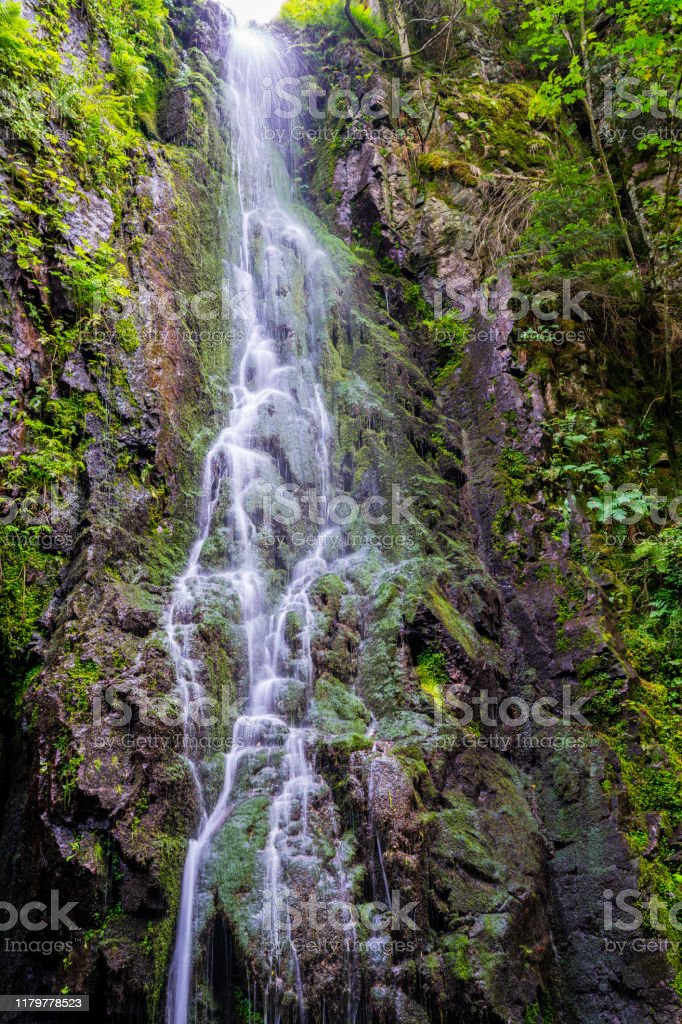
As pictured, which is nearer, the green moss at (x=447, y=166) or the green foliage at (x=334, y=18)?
the green moss at (x=447, y=166)

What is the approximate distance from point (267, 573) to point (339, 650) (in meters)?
1.29

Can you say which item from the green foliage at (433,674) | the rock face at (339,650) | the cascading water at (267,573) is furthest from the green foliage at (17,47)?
the green foliage at (433,674)

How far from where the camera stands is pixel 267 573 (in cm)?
720

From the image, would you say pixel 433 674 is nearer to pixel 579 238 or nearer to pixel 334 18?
pixel 579 238

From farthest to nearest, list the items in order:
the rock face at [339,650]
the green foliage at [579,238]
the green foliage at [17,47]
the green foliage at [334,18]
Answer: the green foliage at [334,18] → the green foliage at [579,238] → the green foliage at [17,47] → the rock face at [339,650]

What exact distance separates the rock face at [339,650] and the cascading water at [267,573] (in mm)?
108

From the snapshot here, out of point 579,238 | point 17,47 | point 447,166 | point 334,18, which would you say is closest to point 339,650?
point 579,238

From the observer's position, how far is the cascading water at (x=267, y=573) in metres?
4.73

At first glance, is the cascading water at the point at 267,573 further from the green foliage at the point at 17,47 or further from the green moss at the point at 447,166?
the green foliage at the point at 17,47

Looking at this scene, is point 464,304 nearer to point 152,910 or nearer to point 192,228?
point 192,228

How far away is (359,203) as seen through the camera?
41.2ft

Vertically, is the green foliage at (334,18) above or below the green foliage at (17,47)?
above

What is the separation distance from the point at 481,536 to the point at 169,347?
5.09m

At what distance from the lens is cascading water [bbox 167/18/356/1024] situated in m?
4.73
